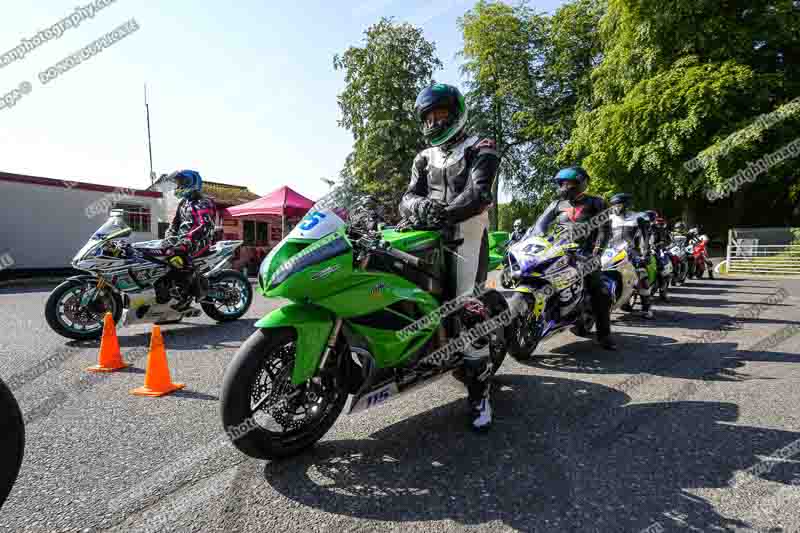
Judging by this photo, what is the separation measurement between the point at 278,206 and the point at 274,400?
1548 cm

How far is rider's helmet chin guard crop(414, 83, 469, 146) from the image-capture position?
3.14 m

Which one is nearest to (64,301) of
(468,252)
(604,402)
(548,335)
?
(468,252)

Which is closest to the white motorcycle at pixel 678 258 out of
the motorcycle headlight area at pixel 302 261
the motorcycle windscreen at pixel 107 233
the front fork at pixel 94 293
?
the motorcycle headlight area at pixel 302 261

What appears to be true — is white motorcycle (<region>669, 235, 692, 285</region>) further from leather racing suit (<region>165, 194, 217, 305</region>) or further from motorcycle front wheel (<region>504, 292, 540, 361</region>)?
leather racing suit (<region>165, 194, 217, 305</region>)

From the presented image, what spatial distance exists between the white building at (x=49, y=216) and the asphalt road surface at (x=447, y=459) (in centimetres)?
→ 1379

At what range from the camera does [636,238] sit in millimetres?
7824

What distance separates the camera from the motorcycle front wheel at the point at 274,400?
89.4 inches

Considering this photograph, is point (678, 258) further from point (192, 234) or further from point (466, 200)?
point (192, 234)

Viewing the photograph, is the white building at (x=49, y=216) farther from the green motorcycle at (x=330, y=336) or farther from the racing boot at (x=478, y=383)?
the racing boot at (x=478, y=383)

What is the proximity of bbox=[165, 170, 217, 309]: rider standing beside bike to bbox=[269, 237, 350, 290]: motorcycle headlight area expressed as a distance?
4510mm

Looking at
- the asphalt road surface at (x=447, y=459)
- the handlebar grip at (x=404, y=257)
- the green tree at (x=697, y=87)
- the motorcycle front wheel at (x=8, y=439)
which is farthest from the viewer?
the green tree at (x=697, y=87)

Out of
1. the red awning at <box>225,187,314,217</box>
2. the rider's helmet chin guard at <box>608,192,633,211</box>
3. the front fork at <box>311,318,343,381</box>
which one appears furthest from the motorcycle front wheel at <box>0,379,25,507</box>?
the red awning at <box>225,187,314,217</box>

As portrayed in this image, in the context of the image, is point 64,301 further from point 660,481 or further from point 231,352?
point 660,481

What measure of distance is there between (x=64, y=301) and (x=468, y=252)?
16.8ft
